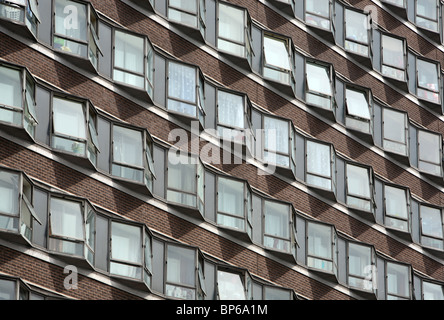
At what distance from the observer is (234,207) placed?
52125 mm

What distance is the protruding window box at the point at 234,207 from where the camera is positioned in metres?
51.6

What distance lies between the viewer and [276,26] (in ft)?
188

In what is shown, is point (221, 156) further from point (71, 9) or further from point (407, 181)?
point (407, 181)

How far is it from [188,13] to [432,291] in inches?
616

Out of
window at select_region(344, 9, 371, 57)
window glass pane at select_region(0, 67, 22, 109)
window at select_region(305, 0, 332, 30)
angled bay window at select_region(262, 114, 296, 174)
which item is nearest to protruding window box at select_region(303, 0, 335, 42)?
window at select_region(305, 0, 332, 30)

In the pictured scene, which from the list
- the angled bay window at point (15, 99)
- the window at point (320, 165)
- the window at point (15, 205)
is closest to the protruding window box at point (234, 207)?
the window at point (320, 165)

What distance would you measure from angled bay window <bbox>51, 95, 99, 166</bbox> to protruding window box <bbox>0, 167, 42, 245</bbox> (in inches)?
104

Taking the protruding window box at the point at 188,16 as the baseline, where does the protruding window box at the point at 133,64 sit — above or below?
below

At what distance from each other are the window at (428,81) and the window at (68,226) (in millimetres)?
21985

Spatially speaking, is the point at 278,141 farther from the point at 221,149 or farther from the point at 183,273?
the point at 183,273

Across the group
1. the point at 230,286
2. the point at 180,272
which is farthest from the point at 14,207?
the point at 230,286

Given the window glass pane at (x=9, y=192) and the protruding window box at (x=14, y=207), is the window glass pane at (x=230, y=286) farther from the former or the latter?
the window glass pane at (x=9, y=192)
